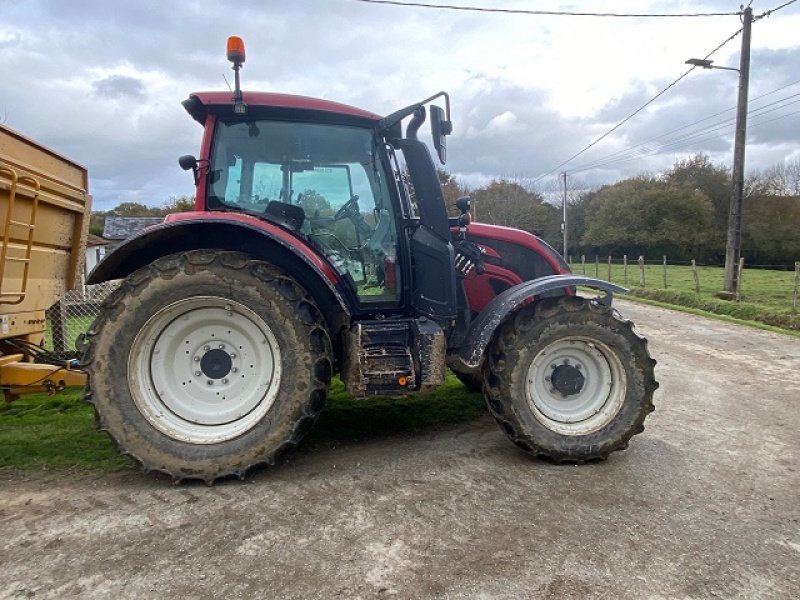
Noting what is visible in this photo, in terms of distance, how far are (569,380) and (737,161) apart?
1377 cm

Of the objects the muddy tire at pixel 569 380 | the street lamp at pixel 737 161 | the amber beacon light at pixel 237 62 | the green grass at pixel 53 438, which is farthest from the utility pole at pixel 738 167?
the green grass at pixel 53 438

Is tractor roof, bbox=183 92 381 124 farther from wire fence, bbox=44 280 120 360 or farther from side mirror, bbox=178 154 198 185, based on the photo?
wire fence, bbox=44 280 120 360

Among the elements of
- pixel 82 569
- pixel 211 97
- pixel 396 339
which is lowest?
pixel 82 569

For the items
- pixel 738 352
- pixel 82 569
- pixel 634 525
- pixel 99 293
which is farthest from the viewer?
pixel 99 293

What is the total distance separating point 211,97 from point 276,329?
1.50 m

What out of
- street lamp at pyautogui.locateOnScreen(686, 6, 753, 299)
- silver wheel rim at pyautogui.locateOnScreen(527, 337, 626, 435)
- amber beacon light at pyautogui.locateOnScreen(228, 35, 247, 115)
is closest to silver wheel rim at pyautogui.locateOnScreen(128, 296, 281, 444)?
amber beacon light at pyautogui.locateOnScreen(228, 35, 247, 115)

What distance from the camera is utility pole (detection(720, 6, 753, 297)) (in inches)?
533

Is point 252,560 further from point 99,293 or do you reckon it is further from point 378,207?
point 99,293

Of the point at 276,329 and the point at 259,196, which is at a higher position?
the point at 259,196

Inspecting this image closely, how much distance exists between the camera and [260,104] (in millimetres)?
Result: 3359

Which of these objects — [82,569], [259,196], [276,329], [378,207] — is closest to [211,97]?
[259,196]

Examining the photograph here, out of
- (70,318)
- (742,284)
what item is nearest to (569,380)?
(70,318)

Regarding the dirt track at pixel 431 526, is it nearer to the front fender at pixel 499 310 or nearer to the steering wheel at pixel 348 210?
the front fender at pixel 499 310

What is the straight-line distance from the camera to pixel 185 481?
3078mm
